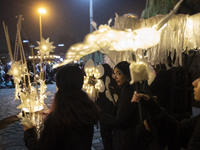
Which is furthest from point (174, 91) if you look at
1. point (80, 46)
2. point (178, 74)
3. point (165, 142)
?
point (80, 46)

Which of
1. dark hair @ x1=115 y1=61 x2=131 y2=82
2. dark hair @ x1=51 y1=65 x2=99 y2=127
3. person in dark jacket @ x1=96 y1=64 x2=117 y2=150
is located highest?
dark hair @ x1=115 y1=61 x2=131 y2=82

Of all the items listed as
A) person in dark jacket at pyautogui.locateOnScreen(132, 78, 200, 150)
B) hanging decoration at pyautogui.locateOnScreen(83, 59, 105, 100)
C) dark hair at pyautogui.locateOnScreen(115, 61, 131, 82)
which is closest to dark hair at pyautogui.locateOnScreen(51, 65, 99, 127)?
person in dark jacket at pyautogui.locateOnScreen(132, 78, 200, 150)

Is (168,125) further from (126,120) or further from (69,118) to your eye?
(69,118)

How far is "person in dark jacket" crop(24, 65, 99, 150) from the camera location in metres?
1.23

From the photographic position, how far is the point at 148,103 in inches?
54.5

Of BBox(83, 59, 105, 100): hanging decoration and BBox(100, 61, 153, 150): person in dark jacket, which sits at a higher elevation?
BBox(83, 59, 105, 100): hanging decoration

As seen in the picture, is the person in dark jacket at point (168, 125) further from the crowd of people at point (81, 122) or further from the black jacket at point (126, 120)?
the black jacket at point (126, 120)

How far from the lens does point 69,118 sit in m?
1.25

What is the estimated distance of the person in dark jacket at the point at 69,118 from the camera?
1228 mm

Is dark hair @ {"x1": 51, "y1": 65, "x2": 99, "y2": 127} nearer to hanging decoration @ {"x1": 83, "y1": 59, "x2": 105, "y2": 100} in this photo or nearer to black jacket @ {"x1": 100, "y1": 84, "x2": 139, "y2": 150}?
black jacket @ {"x1": 100, "y1": 84, "x2": 139, "y2": 150}

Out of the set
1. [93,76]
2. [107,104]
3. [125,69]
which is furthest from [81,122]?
[93,76]

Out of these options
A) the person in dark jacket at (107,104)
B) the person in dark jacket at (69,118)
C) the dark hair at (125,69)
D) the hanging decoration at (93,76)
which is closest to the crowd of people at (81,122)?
the person in dark jacket at (69,118)

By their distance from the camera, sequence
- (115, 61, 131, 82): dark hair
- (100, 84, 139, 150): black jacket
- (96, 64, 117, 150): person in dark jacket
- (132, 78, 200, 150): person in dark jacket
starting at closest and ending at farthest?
1. (132, 78, 200, 150): person in dark jacket
2. (100, 84, 139, 150): black jacket
3. (115, 61, 131, 82): dark hair
4. (96, 64, 117, 150): person in dark jacket

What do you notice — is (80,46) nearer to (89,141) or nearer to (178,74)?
(89,141)
